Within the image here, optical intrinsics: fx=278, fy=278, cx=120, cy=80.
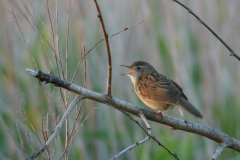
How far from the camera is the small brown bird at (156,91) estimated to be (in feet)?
9.55

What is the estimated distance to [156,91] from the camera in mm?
3164

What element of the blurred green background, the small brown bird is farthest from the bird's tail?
the blurred green background

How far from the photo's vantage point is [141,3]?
15.1 feet

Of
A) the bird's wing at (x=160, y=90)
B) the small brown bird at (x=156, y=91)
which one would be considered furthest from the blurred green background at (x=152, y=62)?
the bird's wing at (x=160, y=90)

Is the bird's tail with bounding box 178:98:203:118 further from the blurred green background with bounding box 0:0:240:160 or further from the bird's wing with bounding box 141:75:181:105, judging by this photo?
the blurred green background with bounding box 0:0:240:160

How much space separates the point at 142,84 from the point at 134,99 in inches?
51.8

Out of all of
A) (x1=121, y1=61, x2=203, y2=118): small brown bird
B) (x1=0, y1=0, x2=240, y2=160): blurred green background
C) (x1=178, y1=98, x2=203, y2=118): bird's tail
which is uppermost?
(x1=0, y1=0, x2=240, y2=160): blurred green background

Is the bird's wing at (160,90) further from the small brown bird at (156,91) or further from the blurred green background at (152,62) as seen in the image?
the blurred green background at (152,62)

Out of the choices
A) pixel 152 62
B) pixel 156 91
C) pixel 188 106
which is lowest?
pixel 188 106

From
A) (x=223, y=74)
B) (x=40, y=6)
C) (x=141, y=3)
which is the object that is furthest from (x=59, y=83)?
(x=223, y=74)


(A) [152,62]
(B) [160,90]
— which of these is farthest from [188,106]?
(A) [152,62]

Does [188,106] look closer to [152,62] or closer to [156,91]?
[156,91]

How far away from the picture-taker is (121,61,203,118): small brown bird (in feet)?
9.55

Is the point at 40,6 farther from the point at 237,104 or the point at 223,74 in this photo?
the point at 237,104
